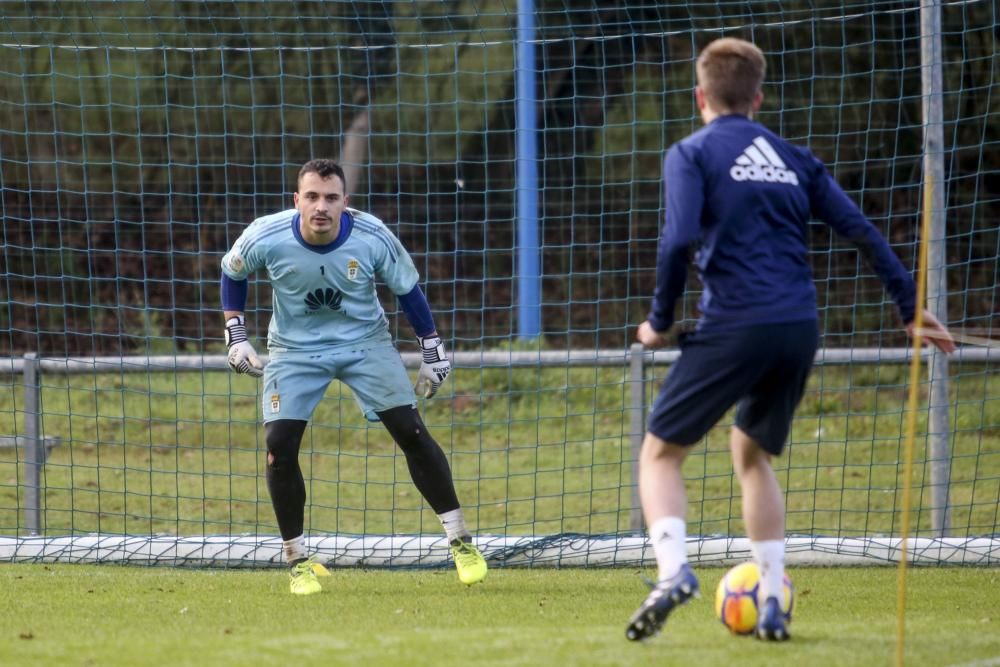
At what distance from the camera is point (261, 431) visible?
1118cm

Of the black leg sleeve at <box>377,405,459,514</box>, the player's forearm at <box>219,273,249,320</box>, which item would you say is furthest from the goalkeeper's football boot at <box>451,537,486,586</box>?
the player's forearm at <box>219,273,249,320</box>

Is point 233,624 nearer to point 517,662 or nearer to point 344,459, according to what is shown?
point 517,662

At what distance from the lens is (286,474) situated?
5910mm

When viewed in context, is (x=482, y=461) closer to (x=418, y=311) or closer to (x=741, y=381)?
(x=418, y=311)

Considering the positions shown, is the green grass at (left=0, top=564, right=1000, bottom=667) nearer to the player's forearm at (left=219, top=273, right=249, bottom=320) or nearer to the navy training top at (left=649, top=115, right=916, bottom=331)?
the navy training top at (left=649, top=115, right=916, bottom=331)

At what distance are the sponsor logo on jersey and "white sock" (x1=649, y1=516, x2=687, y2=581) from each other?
85.2 inches

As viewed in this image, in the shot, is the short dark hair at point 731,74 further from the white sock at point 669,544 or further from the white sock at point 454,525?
the white sock at point 454,525

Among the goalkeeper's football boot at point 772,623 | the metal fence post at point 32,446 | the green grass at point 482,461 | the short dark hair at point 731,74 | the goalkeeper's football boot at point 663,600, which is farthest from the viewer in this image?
the green grass at point 482,461

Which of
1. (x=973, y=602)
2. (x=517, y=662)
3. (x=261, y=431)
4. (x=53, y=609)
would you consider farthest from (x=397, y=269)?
(x=261, y=431)

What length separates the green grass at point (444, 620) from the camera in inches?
165

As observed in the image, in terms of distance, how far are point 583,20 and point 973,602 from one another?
9937mm

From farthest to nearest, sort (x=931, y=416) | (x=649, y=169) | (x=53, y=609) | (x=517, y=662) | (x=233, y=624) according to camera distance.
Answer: (x=649, y=169)
(x=931, y=416)
(x=53, y=609)
(x=233, y=624)
(x=517, y=662)

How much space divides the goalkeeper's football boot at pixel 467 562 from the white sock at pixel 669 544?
183 centimetres

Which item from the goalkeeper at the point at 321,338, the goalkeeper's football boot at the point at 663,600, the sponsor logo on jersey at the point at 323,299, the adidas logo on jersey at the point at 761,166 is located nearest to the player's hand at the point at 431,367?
the goalkeeper at the point at 321,338
